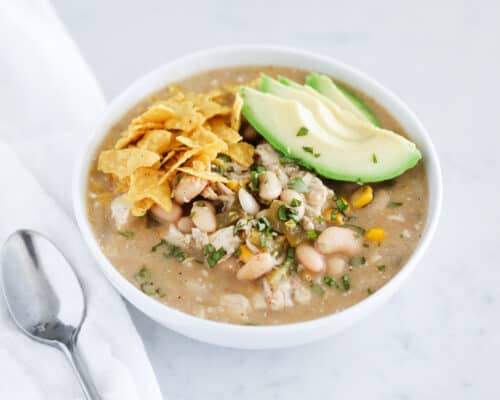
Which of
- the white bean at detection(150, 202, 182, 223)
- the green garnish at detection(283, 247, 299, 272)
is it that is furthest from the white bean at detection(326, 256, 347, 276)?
the white bean at detection(150, 202, 182, 223)

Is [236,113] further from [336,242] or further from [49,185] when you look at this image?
[49,185]

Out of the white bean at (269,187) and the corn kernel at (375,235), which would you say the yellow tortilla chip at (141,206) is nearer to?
the white bean at (269,187)

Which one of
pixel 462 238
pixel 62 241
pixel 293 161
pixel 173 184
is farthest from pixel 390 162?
pixel 62 241

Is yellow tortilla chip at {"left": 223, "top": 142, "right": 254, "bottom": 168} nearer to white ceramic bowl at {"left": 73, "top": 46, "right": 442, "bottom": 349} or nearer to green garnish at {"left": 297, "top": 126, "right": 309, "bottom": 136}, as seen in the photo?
green garnish at {"left": 297, "top": 126, "right": 309, "bottom": 136}

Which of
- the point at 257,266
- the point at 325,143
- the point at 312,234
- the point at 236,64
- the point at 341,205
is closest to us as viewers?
the point at 257,266

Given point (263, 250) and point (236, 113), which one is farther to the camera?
point (236, 113)

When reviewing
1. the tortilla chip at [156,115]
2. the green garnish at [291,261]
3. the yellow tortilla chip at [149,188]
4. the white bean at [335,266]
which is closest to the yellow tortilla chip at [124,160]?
the yellow tortilla chip at [149,188]

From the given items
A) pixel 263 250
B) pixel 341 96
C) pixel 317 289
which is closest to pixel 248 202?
pixel 263 250
